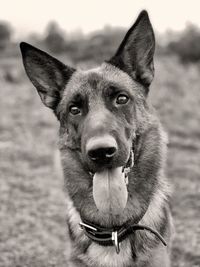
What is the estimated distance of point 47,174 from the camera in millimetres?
7891

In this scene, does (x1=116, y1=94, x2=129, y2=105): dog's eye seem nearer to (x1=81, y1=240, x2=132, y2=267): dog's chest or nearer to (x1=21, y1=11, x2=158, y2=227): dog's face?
(x1=21, y1=11, x2=158, y2=227): dog's face

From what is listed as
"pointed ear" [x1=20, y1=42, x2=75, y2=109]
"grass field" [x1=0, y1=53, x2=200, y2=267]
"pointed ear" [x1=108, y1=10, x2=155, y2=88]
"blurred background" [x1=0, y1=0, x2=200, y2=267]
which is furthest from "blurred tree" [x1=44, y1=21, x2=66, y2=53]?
"pointed ear" [x1=108, y1=10, x2=155, y2=88]

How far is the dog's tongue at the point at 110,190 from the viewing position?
346 cm

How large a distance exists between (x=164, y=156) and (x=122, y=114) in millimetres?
524

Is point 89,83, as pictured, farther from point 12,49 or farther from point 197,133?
point 12,49

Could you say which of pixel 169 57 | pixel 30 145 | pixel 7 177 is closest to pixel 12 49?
pixel 169 57

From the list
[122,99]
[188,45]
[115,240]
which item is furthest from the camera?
[188,45]

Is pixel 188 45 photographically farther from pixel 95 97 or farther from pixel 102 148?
pixel 102 148

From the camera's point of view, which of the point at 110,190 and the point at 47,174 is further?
the point at 47,174

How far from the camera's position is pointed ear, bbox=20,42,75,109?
4.11 m

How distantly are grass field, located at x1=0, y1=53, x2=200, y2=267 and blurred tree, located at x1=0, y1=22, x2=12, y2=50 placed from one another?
25.7ft

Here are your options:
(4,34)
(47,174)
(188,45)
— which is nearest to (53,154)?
(47,174)

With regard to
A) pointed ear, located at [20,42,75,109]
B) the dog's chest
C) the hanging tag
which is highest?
pointed ear, located at [20,42,75,109]

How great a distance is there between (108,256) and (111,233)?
0.21 metres
